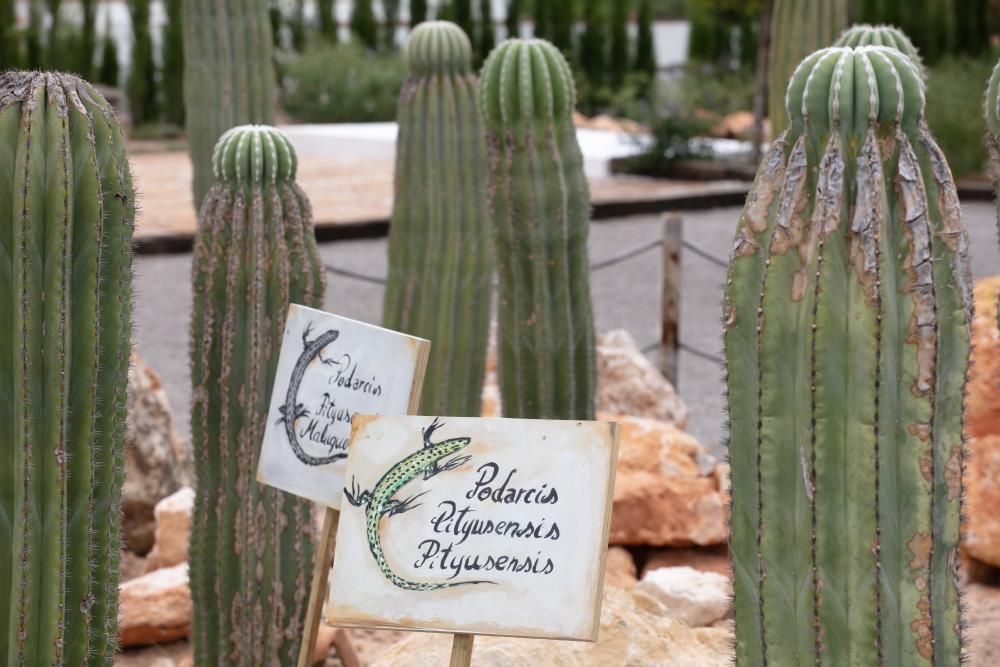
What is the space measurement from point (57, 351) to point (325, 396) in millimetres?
562

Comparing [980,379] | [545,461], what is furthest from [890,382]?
[980,379]

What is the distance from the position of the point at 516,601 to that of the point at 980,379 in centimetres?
251

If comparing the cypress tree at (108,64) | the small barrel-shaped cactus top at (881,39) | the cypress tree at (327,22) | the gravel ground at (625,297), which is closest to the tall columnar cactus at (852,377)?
the small barrel-shaped cactus top at (881,39)

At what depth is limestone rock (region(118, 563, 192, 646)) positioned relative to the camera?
3693 millimetres

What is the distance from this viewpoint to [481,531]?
2.05 meters

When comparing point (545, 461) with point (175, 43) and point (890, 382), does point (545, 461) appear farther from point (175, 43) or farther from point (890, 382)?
point (175, 43)

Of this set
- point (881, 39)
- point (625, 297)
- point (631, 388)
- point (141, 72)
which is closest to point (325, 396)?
point (881, 39)

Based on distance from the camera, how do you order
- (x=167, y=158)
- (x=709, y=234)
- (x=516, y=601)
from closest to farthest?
1. (x=516, y=601)
2. (x=709, y=234)
3. (x=167, y=158)

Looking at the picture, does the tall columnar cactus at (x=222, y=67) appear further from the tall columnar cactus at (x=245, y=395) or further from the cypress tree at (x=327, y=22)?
the cypress tree at (x=327, y=22)

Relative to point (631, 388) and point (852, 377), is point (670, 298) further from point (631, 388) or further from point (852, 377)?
point (852, 377)

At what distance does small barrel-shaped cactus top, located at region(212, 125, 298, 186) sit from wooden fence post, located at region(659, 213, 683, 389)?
3.35 m

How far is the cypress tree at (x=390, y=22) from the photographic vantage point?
19.5 meters

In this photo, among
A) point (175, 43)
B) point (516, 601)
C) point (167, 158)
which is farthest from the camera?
point (175, 43)

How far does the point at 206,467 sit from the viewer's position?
2939mm
